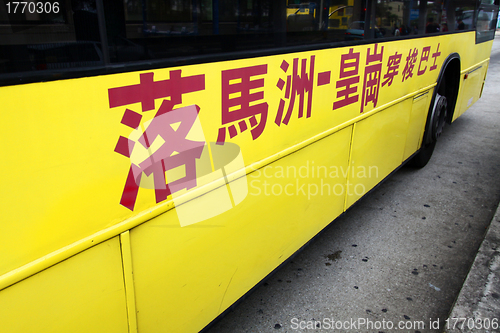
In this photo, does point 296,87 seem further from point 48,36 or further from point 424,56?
point 424,56

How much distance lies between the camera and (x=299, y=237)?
2.35 metres

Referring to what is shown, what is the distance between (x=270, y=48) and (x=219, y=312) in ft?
4.29

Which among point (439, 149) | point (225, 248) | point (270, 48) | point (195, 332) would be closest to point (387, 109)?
point (270, 48)

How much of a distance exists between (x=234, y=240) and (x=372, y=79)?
161 centimetres

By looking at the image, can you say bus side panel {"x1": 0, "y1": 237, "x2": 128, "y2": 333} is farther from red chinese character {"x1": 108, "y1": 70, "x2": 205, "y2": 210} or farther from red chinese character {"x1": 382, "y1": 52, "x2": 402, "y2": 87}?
red chinese character {"x1": 382, "y1": 52, "x2": 402, "y2": 87}

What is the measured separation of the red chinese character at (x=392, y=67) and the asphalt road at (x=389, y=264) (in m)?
1.11

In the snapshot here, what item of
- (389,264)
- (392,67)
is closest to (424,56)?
(392,67)

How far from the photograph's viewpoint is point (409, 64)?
10.5 feet

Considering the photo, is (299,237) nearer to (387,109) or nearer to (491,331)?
(491,331)

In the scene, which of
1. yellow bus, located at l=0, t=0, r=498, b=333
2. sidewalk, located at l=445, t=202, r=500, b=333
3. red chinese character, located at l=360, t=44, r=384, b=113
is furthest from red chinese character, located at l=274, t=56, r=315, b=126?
sidewalk, located at l=445, t=202, r=500, b=333

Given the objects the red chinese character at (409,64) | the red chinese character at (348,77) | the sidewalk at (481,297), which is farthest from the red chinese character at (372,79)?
the sidewalk at (481,297)

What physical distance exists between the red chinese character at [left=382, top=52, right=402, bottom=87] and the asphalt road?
3.64 feet

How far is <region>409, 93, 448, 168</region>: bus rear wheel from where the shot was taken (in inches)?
163

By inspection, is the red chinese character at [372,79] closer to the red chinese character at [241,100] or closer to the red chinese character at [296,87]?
the red chinese character at [296,87]
